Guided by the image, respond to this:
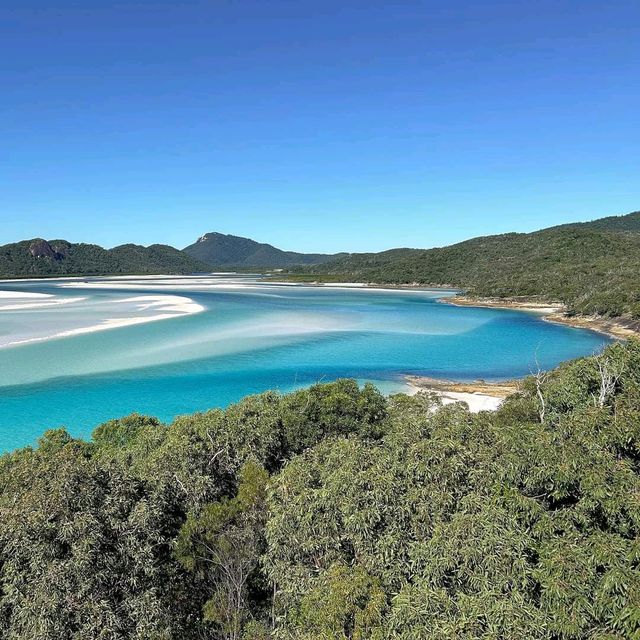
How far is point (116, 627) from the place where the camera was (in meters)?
8.03

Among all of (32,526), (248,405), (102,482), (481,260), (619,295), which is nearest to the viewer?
(32,526)

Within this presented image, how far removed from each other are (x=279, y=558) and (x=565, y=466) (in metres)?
5.29

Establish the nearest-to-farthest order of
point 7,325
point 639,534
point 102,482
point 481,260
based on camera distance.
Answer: point 639,534 → point 102,482 → point 7,325 → point 481,260

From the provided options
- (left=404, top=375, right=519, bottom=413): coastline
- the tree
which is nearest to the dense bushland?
the tree

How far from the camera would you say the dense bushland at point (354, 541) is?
6.71 meters

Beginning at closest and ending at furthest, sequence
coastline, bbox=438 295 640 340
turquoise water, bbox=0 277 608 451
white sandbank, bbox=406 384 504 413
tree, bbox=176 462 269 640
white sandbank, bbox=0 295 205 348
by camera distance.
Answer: tree, bbox=176 462 269 640 → white sandbank, bbox=406 384 504 413 → turquoise water, bbox=0 277 608 451 → white sandbank, bbox=0 295 205 348 → coastline, bbox=438 295 640 340

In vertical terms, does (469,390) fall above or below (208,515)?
below

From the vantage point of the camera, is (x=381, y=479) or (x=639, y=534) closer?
(x=639, y=534)

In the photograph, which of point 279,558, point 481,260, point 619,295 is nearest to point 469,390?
point 279,558

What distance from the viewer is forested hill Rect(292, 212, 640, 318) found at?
69.8 metres

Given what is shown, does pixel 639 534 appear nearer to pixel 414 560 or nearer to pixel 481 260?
pixel 414 560

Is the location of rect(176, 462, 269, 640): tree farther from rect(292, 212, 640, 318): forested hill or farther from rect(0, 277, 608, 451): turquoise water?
rect(292, 212, 640, 318): forested hill

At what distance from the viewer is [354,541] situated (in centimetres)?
828

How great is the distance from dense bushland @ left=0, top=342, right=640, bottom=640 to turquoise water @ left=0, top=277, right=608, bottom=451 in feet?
51.6
